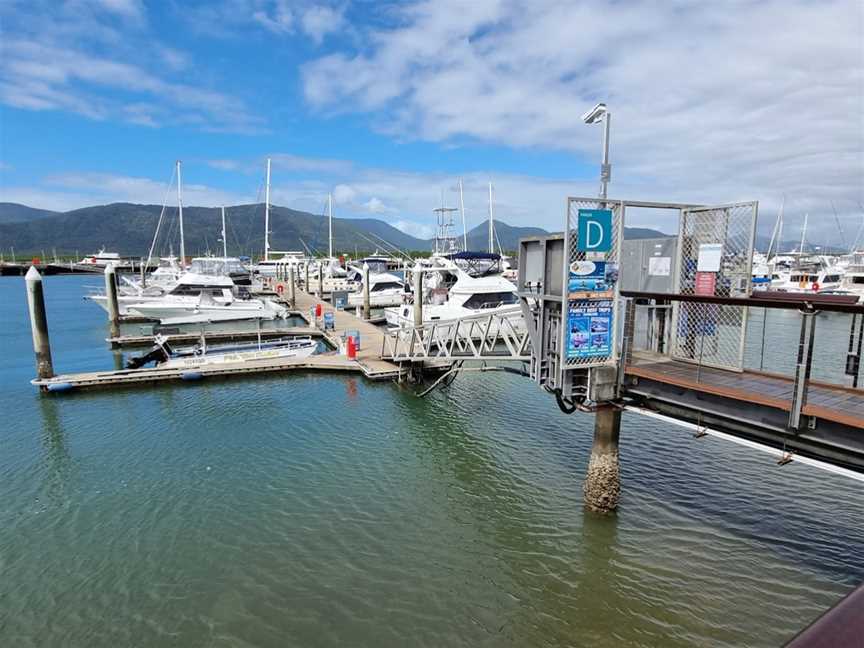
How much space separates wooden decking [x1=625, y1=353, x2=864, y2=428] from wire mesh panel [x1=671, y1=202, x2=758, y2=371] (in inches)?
14.7

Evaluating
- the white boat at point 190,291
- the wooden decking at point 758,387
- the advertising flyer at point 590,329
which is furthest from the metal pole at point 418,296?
the advertising flyer at point 590,329

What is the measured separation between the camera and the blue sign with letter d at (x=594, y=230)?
27.4 ft

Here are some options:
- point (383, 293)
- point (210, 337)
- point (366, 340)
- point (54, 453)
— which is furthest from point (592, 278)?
point (383, 293)

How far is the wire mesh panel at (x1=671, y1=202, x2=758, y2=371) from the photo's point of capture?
28.3ft

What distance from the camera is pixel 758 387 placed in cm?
761

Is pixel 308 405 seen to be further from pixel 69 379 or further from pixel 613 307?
pixel 613 307

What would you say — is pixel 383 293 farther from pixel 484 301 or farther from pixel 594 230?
pixel 594 230

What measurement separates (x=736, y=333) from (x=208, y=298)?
33800 mm

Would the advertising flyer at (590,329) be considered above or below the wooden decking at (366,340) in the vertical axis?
above

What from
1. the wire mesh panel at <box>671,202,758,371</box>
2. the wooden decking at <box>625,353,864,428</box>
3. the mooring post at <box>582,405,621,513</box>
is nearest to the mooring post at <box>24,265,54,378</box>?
the mooring post at <box>582,405,621,513</box>

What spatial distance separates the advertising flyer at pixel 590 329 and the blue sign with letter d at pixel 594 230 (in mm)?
923

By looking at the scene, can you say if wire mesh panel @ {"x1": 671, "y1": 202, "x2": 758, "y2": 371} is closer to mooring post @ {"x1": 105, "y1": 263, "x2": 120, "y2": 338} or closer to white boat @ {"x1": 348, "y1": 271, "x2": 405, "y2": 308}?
mooring post @ {"x1": 105, "y1": 263, "x2": 120, "y2": 338}

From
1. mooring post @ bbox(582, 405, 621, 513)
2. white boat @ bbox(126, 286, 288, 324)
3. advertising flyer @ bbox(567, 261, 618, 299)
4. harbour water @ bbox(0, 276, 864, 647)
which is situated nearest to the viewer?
harbour water @ bbox(0, 276, 864, 647)

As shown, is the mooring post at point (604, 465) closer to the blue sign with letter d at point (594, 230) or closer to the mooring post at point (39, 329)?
the blue sign with letter d at point (594, 230)
